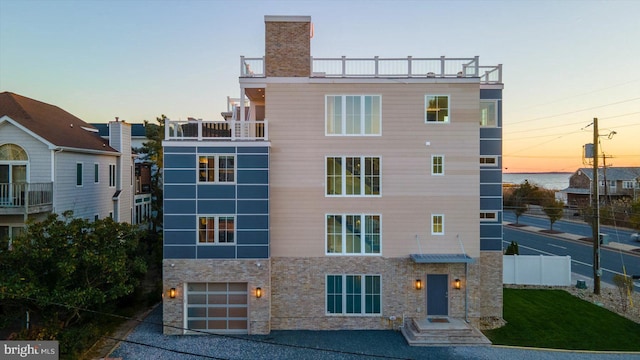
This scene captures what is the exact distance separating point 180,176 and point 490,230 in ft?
41.0

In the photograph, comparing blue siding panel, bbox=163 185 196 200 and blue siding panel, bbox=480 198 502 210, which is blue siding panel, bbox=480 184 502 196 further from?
blue siding panel, bbox=163 185 196 200

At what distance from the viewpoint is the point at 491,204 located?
13898mm

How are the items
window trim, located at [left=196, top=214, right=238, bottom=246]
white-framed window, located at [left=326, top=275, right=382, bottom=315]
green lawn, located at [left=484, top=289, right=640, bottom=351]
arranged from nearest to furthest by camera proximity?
green lawn, located at [left=484, top=289, right=640, bottom=351] → window trim, located at [left=196, top=214, right=238, bottom=246] → white-framed window, located at [left=326, top=275, right=382, bottom=315]

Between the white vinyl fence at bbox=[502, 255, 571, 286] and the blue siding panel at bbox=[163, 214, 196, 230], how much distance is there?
52.3 ft

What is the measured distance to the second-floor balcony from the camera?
1304 centimetres

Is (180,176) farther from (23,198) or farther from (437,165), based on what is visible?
(437,165)

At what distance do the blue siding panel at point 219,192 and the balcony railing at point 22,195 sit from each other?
7.06 metres

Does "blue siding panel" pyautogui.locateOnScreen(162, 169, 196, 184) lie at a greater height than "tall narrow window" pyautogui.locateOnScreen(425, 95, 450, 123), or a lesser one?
lesser

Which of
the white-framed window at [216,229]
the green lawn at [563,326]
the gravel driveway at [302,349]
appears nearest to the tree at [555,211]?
the green lawn at [563,326]

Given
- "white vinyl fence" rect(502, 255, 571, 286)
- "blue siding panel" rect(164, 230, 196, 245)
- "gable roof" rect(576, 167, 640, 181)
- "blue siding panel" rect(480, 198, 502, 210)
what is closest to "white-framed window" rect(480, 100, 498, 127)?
"blue siding panel" rect(480, 198, 502, 210)

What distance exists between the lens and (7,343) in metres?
9.42

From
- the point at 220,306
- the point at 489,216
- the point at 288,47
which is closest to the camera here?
the point at 220,306

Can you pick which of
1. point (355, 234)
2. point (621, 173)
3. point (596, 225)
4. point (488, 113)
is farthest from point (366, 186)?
point (621, 173)

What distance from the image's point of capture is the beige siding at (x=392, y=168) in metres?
13.0
